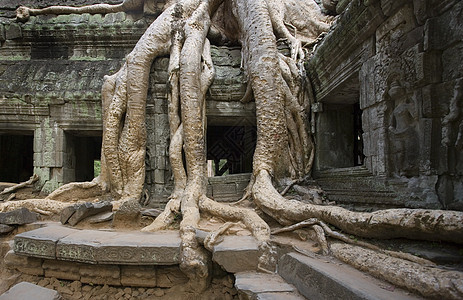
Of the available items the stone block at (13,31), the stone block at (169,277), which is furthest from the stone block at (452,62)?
the stone block at (13,31)

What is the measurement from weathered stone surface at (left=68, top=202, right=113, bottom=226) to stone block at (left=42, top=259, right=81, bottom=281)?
53 centimetres

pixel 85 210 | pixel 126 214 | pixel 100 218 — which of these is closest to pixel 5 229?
pixel 85 210

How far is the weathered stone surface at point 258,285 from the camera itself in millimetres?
1823

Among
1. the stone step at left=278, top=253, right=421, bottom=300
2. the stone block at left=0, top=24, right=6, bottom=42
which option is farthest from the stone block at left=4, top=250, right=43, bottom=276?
the stone block at left=0, top=24, right=6, bottom=42

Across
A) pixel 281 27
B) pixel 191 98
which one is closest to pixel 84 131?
pixel 191 98

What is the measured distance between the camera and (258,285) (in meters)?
1.92

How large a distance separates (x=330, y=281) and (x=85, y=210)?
276 cm

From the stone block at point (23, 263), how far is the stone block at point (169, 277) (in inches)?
46.3

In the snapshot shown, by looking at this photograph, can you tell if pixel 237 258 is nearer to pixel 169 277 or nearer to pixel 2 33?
pixel 169 277

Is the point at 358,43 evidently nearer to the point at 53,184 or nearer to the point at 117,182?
the point at 117,182

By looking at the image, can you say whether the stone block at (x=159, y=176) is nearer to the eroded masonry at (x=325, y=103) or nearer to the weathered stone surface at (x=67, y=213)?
the eroded masonry at (x=325, y=103)

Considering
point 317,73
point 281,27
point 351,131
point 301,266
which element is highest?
point 281,27

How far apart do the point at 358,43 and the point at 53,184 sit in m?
5.08

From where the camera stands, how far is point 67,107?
486cm
